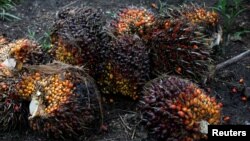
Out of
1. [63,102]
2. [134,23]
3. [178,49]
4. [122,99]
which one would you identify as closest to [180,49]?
[178,49]

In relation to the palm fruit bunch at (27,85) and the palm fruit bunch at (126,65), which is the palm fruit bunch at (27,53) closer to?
the palm fruit bunch at (27,85)

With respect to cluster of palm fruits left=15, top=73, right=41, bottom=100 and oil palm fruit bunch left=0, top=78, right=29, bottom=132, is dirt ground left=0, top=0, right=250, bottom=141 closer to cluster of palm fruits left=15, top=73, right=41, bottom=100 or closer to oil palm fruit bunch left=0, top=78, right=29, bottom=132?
oil palm fruit bunch left=0, top=78, right=29, bottom=132

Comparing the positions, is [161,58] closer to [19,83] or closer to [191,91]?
[191,91]

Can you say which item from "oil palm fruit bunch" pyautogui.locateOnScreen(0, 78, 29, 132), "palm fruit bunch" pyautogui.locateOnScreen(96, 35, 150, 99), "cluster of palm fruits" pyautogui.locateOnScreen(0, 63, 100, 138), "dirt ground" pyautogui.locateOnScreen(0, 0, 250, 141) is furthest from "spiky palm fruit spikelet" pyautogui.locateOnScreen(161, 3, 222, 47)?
"oil palm fruit bunch" pyautogui.locateOnScreen(0, 78, 29, 132)

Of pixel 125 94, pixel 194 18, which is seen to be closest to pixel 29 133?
pixel 125 94

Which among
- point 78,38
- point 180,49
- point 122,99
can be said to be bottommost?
point 122,99

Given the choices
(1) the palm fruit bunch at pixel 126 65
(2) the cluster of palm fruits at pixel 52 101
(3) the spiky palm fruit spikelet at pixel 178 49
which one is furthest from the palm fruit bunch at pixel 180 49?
(2) the cluster of palm fruits at pixel 52 101

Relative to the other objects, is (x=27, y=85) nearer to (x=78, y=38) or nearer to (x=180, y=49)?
(x=78, y=38)
